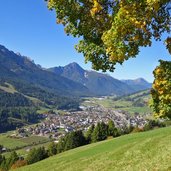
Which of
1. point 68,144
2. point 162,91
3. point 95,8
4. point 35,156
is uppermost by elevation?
point 95,8

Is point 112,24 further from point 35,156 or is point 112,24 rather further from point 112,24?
point 35,156

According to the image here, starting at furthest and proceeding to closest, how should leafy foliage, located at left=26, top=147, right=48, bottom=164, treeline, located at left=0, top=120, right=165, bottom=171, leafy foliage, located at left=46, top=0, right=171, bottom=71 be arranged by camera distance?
1. treeline, located at left=0, top=120, right=165, bottom=171
2. leafy foliage, located at left=26, top=147, right=48, bottom=164
3. leafy foliage, located at left=46, top=0, right=171, bottom=71

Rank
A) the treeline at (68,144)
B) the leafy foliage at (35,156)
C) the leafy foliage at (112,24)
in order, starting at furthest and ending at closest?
1. the treeline at (68,144)
2. the leafy foliage at (35,156)
3. the leafy foliage at (112,24)

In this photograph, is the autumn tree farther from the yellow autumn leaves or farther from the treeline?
the treeline

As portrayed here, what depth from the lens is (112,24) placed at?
1822 cm

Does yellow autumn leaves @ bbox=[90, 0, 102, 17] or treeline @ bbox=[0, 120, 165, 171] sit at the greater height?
yellow autumn leaves @ bbox=[90, 0, 102, 17]

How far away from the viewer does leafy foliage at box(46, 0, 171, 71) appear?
17969 millimetres

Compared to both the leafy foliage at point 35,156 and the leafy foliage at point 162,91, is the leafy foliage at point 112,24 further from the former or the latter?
the leafy foliage at point 35,156

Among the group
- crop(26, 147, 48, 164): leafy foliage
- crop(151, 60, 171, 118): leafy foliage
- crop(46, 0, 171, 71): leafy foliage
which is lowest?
crop(26, 147, 48, 164): leafy foliage

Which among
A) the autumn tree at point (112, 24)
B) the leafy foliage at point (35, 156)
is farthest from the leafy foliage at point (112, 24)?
the leafy foliage at point (35, 156)

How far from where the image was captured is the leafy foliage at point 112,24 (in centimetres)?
1797

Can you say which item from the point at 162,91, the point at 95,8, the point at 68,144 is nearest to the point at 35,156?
the point at 68,144

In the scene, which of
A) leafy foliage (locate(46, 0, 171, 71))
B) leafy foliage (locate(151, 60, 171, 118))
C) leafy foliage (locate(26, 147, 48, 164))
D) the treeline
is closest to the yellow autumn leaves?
leafy foliage (locate(46, 0, 171, 71))

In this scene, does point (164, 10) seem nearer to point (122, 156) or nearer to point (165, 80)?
point (165, 80)
